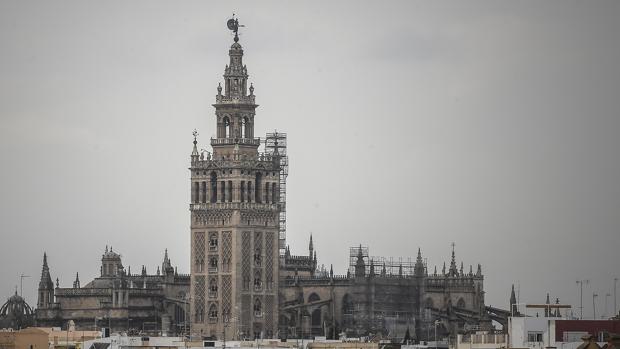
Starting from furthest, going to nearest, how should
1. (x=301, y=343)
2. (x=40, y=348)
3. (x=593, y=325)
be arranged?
1. (x=301, y=343)
2. (x=40, y=348)
3. (x=593, y=325)

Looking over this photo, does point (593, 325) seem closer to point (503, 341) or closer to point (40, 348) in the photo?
point (503, 341)

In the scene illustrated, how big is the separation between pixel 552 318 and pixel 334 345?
1276 inches

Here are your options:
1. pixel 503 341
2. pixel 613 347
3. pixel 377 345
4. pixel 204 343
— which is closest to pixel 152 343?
pixel 204 343

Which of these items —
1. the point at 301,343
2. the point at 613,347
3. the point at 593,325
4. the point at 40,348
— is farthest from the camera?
the point at 301,343

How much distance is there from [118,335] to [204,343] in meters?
12.3

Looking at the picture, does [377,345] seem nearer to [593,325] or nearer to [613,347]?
[593,325]

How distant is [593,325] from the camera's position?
145 m

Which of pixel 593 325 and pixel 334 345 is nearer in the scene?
pixel 593 325

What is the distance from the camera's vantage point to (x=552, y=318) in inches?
5748

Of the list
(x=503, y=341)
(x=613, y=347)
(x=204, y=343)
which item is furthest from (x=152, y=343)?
(x=613, y=347)

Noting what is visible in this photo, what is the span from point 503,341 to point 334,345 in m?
26.1

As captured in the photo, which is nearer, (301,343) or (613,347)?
(613,347)

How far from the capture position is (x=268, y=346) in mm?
181125

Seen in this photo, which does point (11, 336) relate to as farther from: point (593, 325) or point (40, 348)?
point (593, 325)
